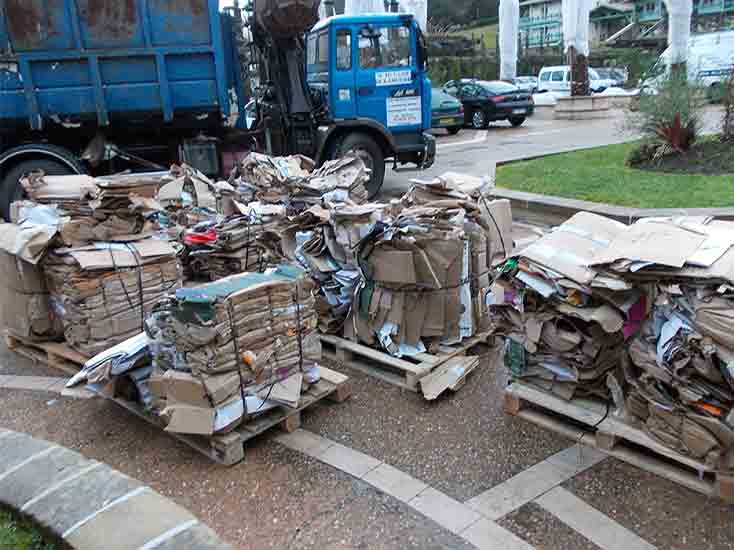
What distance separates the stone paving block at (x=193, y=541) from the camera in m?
2.12

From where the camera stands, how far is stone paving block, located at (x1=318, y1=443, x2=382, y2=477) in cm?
347

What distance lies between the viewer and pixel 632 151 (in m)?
10.6

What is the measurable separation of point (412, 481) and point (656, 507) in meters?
1.20

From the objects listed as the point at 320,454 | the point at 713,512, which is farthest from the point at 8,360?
the point at 713,512

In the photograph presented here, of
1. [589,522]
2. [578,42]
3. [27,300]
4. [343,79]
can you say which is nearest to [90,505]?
[589,522]

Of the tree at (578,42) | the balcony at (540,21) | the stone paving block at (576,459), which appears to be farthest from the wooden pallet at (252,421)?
the balcony at (540,21)

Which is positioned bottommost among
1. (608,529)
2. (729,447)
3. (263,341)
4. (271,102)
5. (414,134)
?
(608,529)

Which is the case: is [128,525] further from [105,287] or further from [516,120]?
[516,120]

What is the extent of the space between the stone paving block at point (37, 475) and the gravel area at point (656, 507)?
238 cm

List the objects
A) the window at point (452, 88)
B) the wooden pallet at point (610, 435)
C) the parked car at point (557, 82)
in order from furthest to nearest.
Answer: the parked car at point (557, 82), the window at point (452, 88), the wooden pallet at point (610, 435)

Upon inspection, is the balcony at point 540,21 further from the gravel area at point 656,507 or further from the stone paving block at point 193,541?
the stone paving block at point 193,541

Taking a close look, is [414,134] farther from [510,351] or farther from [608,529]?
[608,529]

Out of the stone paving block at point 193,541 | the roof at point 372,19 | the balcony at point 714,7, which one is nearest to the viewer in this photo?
the stone paving block at point 193,541

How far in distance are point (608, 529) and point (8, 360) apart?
15.2ft
